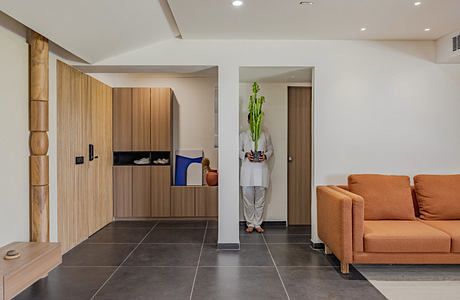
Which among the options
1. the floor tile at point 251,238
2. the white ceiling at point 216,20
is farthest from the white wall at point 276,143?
the white ceiling at point 216,20

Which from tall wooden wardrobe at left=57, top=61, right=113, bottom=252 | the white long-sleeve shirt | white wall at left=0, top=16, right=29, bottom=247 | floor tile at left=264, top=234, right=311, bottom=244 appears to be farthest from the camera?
the white long-sleeve shirt

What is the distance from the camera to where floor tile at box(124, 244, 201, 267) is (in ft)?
11.6

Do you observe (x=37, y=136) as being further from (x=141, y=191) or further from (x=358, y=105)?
(x=358, y=105)

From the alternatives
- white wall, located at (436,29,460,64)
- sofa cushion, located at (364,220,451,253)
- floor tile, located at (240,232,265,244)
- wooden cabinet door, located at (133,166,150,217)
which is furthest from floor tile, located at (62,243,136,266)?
white wall, located at (436,29,460,64)

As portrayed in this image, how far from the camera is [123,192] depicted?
548 centimetres

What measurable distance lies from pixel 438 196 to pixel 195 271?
287 cm

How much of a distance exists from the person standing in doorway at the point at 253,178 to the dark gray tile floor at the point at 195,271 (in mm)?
319

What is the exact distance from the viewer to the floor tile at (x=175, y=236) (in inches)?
174

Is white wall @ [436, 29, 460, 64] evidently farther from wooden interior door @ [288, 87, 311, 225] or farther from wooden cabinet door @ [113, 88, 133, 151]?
wooden cabinet door @ [113, 88, 133, 151]

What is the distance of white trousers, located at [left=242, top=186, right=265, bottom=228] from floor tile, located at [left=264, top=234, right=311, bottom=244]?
0.35 m

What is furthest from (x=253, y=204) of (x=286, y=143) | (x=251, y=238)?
(x=286, y=143)

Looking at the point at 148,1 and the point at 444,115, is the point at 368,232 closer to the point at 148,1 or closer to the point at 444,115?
the point at 444,115

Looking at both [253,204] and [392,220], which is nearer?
[392,220]

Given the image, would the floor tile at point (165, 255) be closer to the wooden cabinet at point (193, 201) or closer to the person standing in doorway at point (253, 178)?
the person standing in doorway at point (253, 178)
